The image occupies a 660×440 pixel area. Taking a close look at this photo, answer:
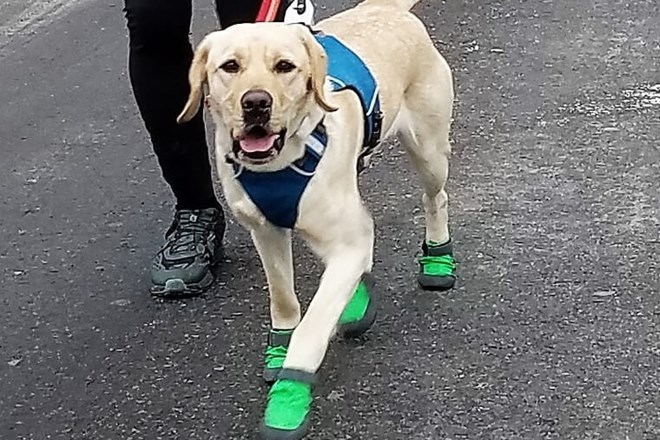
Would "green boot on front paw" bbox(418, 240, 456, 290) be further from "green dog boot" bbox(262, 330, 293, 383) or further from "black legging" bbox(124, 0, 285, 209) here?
"black legging" bbox(124, 0, 285, 209)

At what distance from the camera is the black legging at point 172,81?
3588 millimetres

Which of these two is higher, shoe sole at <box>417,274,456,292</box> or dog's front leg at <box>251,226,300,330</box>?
dog's front leg at <box>251,226,300,330</box>

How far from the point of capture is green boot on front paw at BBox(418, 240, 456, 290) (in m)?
3.73

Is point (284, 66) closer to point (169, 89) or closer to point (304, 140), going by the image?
point (304, 140)

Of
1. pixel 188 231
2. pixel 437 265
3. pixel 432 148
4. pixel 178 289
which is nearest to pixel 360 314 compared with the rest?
pixel 437 265

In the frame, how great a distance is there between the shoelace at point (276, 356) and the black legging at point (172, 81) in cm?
78

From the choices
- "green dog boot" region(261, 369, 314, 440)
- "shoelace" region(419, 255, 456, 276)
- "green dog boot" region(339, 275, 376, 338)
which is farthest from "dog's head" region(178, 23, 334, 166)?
"shoelace" region(419, 255, 456, 276)

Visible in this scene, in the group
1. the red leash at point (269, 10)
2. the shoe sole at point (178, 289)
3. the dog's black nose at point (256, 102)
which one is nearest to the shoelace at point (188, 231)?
the shoe sole at point (178, 289)

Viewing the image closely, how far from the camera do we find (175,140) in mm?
3873

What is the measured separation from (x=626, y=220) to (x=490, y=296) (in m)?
0.74

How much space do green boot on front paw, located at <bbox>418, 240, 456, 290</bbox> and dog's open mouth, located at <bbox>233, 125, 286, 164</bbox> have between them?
1.12 m

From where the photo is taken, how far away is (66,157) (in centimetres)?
509

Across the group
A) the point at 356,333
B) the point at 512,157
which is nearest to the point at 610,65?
the point at 512,157

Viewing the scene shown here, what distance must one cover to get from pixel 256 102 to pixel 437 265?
1.29 m
